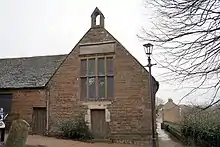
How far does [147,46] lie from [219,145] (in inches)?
385

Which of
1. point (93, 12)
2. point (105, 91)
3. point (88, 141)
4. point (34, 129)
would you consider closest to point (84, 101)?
point (105, 91)

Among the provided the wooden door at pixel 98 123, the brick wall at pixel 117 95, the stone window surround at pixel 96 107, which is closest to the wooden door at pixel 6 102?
the brick wall at pixel 117 95

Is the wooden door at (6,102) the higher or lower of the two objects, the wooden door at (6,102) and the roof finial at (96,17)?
the lower

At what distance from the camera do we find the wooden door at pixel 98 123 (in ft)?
75.4

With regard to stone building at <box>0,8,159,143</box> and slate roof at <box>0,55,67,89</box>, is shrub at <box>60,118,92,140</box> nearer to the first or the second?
stone building at <box>0,8,159,143</box>

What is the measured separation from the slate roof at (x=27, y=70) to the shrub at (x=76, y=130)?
4.24 meters

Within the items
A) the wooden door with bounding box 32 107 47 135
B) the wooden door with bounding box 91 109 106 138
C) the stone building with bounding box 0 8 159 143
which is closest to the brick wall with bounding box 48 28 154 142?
the stone building with bounding box 0 8 159 143

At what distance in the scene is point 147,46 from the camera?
616 inches

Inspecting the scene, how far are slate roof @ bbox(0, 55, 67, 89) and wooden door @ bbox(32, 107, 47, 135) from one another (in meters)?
2.01

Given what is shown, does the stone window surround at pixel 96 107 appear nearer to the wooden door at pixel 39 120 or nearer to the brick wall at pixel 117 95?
the brick wall at pixel 117 95

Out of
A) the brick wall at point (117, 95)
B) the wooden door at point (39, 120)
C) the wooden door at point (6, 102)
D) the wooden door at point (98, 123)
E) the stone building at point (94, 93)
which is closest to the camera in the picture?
the brick wall at point (117, 95)

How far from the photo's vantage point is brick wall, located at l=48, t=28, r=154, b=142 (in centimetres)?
2242

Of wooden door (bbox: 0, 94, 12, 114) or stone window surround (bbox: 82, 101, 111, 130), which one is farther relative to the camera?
wooden door (bbox: 0, 94, 12, 114)

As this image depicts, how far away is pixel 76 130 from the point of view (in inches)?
889
